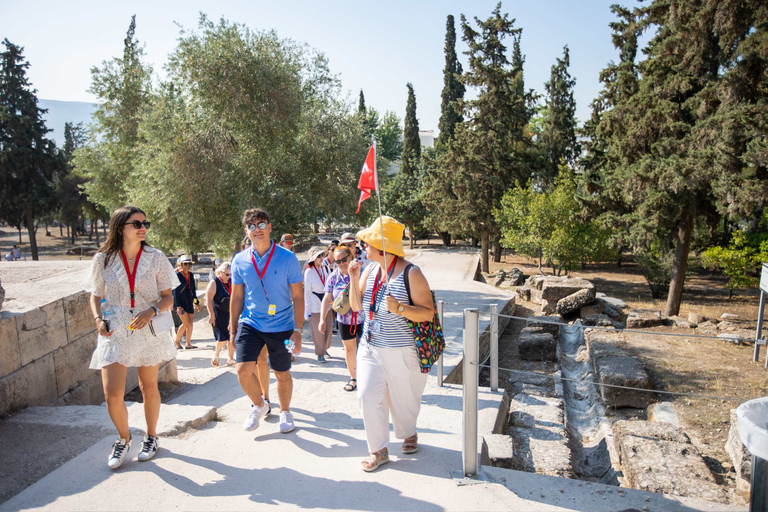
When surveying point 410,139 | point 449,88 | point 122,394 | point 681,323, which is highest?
point 449,88

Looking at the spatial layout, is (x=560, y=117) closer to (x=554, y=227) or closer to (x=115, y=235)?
(x=554, y=227)

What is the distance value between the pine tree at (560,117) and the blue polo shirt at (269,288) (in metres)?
28.2

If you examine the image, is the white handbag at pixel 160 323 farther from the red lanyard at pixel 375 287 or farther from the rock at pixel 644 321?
the rock at pixel 644 321

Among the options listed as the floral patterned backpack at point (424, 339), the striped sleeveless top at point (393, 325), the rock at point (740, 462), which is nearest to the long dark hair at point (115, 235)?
the striped sleeveless top at point (393, 325)

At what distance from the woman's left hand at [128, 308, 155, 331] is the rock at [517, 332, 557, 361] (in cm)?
974

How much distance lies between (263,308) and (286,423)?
1.01 meters

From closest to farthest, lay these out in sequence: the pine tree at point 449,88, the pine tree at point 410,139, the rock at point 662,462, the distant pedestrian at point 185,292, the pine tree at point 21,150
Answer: the rock at point 662,462
the distant pedestrian at point 185,292
the pine tree at point 21,150
the pine tree at point 449,88
the pine tree at point 410,139

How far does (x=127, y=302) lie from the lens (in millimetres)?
3846

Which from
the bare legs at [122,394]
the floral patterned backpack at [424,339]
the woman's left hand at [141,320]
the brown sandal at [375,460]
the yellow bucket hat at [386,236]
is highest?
the yellow bucket hat at [386,236]

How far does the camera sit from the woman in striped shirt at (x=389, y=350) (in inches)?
149

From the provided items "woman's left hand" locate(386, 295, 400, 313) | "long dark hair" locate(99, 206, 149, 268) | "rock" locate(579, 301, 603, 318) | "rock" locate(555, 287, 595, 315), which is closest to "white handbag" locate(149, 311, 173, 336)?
"long dark hair" locate(99, 206, 149, 268)

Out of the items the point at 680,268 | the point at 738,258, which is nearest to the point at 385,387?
the point at 680,268

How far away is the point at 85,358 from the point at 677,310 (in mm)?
17477

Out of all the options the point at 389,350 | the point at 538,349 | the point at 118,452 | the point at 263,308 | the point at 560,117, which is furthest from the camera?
the point at 560,117
